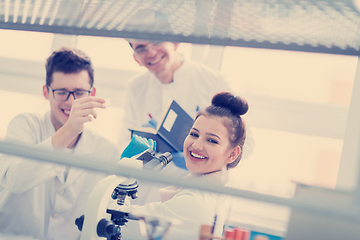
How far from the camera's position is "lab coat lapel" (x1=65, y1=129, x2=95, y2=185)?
1.61 metres

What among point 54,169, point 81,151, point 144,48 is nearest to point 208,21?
point 54,169

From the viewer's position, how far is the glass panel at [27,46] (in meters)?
2.96

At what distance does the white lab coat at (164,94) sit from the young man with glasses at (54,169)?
1.25ft

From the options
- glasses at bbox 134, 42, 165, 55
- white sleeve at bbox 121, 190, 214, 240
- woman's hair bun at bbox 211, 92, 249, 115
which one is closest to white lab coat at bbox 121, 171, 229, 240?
white sleeve at bbox 121, 190, 214, 240

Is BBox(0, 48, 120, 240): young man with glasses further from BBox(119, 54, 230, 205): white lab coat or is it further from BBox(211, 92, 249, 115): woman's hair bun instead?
BBox(211, 92, 249, 115): woman's hair bun

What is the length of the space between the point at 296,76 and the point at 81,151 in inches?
69.9

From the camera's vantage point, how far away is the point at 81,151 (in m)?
1.69

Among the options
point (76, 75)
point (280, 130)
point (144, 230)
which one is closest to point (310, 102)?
point (280, 130)

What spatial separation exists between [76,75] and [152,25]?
1.08 metres

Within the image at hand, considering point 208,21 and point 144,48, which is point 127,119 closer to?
point 144,48

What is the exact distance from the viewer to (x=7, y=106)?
302 centimetres

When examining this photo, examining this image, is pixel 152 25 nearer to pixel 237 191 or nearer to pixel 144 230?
pixel 237 191

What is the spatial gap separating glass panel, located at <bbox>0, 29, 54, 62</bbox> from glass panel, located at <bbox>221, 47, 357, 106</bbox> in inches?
72.2

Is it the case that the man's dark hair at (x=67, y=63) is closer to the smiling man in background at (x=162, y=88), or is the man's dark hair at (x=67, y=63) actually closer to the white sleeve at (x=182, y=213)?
the smiling man in background at (x=162, y=88)
